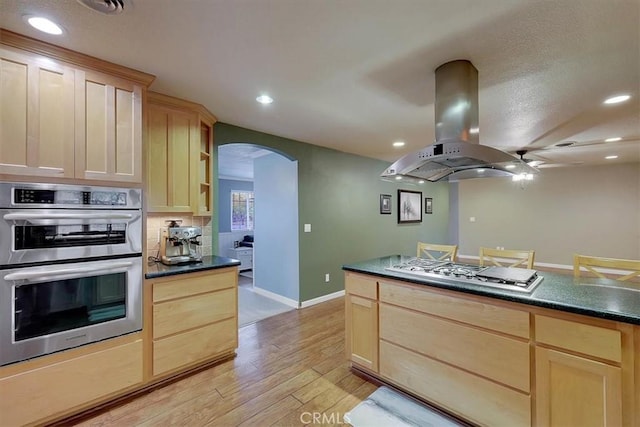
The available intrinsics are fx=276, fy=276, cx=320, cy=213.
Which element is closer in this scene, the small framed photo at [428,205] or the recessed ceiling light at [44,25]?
the recessed ceiling light at [44,25]

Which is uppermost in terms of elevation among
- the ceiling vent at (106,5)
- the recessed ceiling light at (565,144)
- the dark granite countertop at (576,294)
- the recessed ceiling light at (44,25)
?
the recessed ceiling light at (44,25)

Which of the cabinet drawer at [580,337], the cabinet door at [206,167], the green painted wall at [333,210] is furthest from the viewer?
the green painted wall at [333,210]

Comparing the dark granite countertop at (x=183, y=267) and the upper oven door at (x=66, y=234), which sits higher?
the upper oven door at (x=66, y=234)

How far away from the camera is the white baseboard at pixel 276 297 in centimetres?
410

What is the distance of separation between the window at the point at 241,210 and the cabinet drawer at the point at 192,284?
196 inches

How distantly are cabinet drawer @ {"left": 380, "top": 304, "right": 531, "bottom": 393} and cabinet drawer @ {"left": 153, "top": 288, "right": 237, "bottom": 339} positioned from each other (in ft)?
4.68

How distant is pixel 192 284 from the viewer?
238cm

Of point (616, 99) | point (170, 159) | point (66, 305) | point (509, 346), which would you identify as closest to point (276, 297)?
point (170, 159)

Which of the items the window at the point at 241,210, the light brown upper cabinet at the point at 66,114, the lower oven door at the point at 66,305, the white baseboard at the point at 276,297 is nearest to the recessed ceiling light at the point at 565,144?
the white baseboard at the point at 276,297

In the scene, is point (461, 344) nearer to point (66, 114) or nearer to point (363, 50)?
point (363, 50)

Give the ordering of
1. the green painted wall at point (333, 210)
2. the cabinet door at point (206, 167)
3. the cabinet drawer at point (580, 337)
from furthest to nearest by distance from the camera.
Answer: the green painted wall at point (333, 210)
the cabinet door at point (206, 167)
the cabinet drawer at point (580, 337)

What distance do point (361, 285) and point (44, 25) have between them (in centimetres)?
265

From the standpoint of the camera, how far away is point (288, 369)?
2463 mm

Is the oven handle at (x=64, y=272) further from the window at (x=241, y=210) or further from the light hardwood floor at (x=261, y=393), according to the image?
the window at (x=241, y=210)
